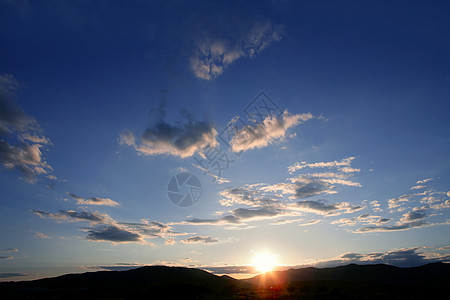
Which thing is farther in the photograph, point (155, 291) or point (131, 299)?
point (155, 291)

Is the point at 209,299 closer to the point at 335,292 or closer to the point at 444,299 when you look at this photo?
the point at 335,292

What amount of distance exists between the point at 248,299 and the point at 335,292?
51.8m

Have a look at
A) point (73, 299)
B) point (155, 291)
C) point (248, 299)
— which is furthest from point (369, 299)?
point (73, 299)

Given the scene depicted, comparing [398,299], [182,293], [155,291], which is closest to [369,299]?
[398,299]

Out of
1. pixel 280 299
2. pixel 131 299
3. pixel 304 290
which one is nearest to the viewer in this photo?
pixel 280 299

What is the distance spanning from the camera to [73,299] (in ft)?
398

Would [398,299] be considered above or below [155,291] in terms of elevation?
below

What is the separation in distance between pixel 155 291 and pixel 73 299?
123ft

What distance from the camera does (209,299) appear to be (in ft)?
345

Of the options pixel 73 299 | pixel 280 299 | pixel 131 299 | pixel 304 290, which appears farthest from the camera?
pixel 304 290

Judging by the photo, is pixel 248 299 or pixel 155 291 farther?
pixel 155 291

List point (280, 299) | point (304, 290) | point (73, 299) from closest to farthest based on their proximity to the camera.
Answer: point (280, 299) < point (73, 299) < point (304, 290)

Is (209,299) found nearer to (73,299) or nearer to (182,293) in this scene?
(182,293)

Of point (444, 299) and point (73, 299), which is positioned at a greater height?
point (73, 299)
